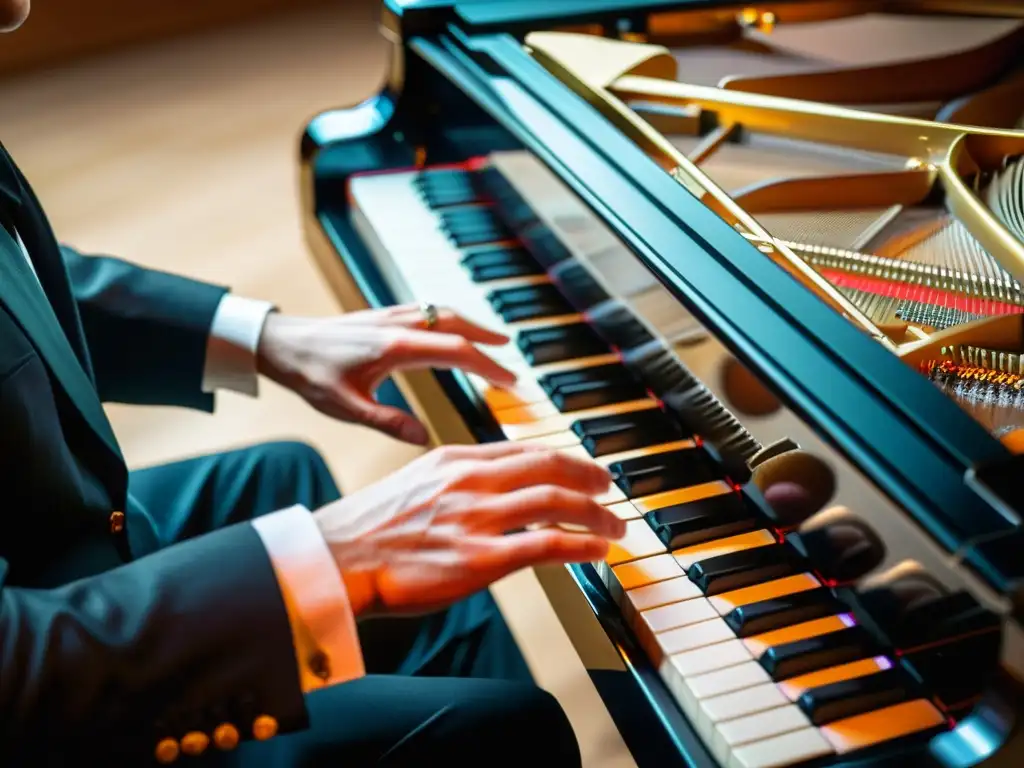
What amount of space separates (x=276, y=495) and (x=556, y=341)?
0.47 meters

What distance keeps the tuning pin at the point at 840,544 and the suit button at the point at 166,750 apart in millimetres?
599

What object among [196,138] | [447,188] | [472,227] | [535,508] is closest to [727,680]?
[535,508]

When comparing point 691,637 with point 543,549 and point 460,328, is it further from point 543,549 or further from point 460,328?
point 460,328

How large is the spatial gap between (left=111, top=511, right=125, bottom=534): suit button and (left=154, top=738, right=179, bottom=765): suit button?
1.18 feet

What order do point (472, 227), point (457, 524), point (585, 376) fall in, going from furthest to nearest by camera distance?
point (472, 227), point (585, 376), point (457, 524)

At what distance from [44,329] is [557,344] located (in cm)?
62

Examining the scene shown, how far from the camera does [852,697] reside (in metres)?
0.86

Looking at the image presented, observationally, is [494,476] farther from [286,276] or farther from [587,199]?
[286,276]

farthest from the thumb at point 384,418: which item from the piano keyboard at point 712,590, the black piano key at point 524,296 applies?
the black piano key at point 524,296

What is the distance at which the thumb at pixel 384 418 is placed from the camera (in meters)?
1.33

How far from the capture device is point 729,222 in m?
1.18

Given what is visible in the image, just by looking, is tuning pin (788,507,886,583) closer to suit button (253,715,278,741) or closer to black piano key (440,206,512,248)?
suit button (253,715,278,741)

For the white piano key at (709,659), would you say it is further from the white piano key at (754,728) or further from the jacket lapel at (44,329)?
the jacket lapel at (44,329)

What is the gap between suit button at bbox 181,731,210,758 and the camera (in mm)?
853
